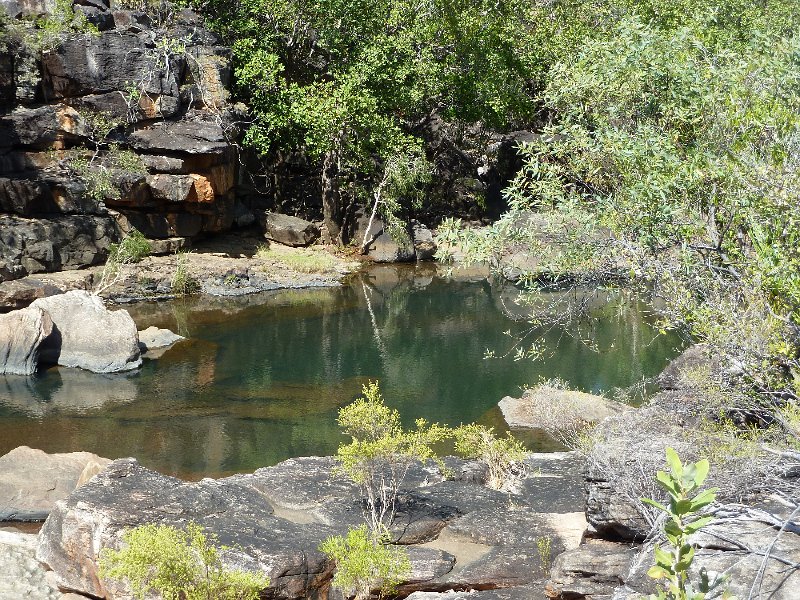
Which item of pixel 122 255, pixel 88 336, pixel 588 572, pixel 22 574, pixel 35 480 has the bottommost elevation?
pixel 88 336

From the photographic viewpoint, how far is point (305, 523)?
10.5m

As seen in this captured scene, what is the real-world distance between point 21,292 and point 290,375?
846cm

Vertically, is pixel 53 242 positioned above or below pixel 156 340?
above

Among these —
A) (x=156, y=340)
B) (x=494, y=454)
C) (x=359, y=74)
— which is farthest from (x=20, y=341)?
(x=359, y=74)

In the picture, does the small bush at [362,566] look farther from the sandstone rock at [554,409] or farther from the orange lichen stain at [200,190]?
the orange lichen stain at [200,190]

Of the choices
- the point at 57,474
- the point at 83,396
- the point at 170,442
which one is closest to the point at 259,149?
the point at 83,396

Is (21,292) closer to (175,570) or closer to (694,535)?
(175,570)

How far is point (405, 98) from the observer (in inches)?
1398

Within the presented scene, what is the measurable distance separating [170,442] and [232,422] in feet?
4.91

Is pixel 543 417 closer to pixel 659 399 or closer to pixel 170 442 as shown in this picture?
pixel 659 399

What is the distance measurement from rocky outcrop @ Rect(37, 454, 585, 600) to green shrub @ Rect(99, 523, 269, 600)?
2.14 feet

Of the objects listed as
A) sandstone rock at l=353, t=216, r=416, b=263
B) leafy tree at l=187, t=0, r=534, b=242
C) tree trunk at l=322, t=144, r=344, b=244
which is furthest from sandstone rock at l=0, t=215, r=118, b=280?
sandstone rock at l=353, t=216, r=416, b=263

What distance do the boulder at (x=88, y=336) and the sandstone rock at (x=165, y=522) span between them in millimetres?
10995

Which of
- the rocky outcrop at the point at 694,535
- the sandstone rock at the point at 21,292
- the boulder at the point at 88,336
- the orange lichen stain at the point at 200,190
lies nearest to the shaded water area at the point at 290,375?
the boulder at the point at 88,336
